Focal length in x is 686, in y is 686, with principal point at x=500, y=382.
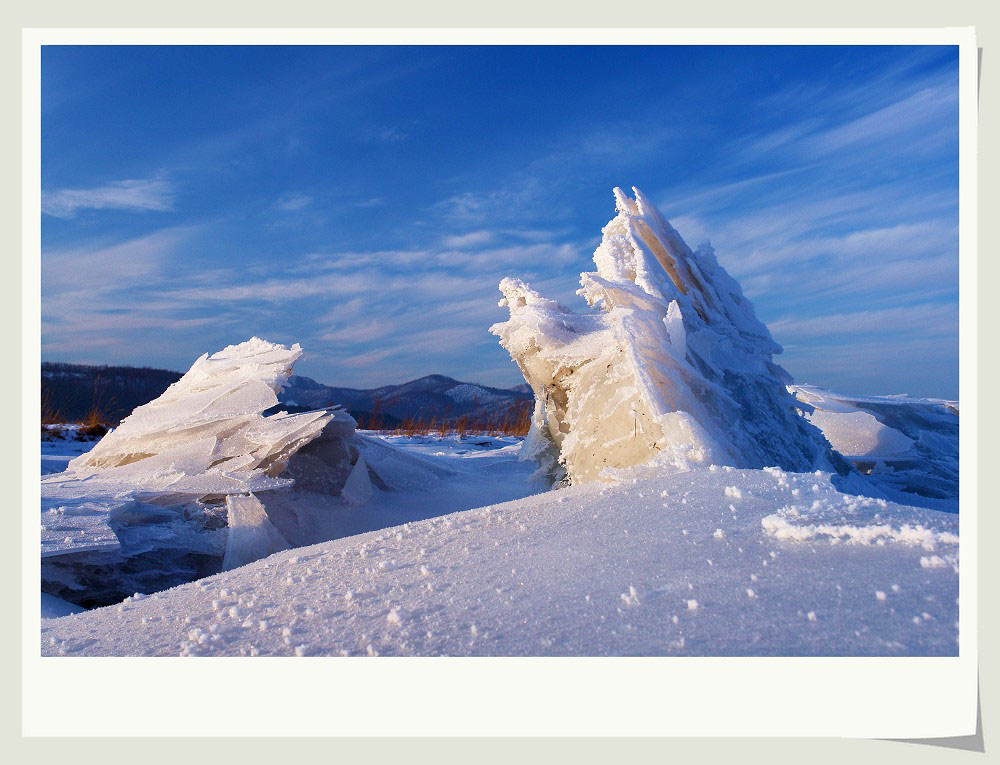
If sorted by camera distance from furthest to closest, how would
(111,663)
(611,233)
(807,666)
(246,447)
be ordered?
(611,233), (246,447), (111,663), (807,666)

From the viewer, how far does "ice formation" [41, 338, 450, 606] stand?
326 cm

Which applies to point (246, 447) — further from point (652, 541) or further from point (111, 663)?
point (652, 541)

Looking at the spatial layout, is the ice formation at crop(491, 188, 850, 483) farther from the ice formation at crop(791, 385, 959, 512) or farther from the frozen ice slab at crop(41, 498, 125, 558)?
the frozen ice slab at crop(41, 498, 125, 558)

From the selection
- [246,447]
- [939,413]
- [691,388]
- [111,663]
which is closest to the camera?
[111,663]

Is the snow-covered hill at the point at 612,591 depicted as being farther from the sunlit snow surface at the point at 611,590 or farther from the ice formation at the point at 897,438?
the ice formation at the point at 897,438

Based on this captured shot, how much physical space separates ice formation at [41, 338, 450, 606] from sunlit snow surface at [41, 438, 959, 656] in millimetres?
1185

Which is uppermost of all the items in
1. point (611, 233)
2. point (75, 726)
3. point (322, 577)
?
point (611, 233)

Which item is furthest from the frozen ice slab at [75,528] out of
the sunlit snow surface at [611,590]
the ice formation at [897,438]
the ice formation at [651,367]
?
the ice formation at [897,438]

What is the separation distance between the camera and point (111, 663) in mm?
1825

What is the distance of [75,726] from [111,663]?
1.00ft

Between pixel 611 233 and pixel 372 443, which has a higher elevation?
pixel 611 233

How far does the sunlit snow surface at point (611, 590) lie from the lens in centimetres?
161

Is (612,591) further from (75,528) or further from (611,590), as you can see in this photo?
(75,528)
